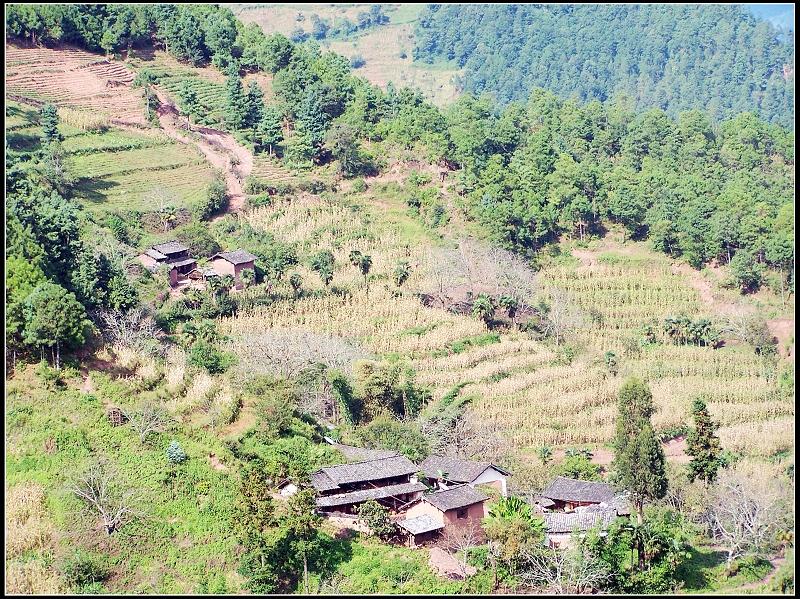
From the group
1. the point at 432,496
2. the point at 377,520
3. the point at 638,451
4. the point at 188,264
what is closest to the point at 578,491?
the point at 638,451

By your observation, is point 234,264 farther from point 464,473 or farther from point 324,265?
point 464,473

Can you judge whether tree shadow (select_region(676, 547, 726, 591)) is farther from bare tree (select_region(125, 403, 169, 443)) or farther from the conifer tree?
bare tree (select_region(125, 403, 169, 443))

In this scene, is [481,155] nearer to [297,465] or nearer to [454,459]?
[454,459]

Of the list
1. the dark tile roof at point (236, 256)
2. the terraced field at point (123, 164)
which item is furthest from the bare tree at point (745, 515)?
the terraced field at point (123, 164)

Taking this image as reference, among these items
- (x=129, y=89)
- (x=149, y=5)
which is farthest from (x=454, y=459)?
(x=149, y=5)

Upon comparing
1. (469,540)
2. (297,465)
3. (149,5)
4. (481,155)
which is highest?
(149,5)

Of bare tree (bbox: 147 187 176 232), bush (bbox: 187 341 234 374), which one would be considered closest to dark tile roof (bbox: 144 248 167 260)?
bare tree (bbox: 147 187 176 232)
